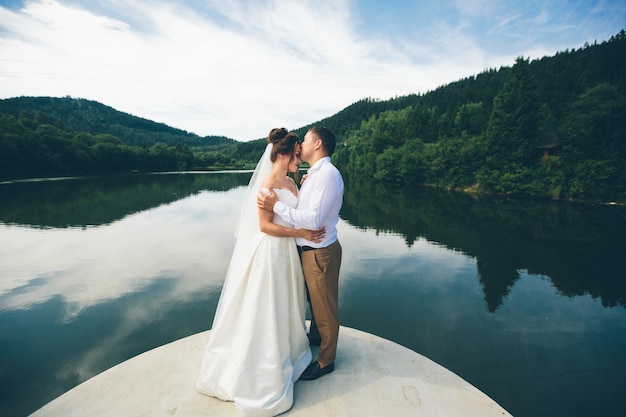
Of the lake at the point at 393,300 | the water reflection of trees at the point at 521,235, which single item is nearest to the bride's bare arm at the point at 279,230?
the lake at the point at 393,300

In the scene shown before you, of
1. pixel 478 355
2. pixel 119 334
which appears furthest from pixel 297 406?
pixel 119 334

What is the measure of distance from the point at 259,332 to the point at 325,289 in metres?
0.78

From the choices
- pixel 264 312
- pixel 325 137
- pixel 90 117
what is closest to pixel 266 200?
pixel 325 137

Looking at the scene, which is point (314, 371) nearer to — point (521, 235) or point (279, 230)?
point (279, 230)

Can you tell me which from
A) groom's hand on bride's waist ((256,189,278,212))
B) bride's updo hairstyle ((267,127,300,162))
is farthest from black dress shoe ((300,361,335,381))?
bride's updo hairstyle ((267,127,300,162))

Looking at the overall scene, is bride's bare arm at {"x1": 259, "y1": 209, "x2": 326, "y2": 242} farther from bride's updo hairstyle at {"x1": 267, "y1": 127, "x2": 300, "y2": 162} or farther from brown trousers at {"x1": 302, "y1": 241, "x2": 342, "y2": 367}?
bride's updo hairstyle at {"x1": 267, "y1": 127, "x2": 300, "y2": 162}

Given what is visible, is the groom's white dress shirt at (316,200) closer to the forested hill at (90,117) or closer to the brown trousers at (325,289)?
the brown trousers at (325,289)

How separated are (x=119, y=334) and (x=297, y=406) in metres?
4.45

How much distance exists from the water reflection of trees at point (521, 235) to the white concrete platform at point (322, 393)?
479 cm

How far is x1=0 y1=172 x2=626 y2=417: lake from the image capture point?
4.56m

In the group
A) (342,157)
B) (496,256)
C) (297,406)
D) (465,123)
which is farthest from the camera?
(342,157)

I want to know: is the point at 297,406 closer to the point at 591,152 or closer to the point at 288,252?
the point at 288,252

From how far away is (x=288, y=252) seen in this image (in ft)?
10.0

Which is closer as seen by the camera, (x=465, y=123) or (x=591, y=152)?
(x=591, y=152)
